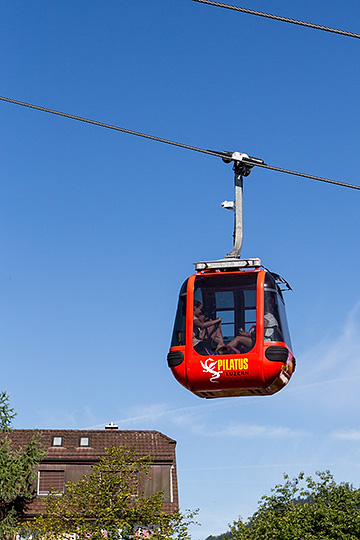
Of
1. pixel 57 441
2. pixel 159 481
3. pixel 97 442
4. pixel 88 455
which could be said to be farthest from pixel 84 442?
pixel 159 481

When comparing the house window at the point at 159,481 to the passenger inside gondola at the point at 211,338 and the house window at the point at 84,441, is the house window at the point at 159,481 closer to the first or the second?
the house window at the point at 84,441

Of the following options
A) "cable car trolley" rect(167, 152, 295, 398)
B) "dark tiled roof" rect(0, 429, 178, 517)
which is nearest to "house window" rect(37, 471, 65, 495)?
"dark tiled roof" rect(0, 429, 178, 517)

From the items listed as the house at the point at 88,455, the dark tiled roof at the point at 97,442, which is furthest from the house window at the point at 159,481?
the dark tiled roof at the point at 97,442

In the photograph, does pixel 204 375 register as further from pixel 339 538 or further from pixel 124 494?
pixel 339 538

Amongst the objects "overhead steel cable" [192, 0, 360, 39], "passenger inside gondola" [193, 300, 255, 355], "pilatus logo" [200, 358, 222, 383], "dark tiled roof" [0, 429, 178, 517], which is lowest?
"pilatus logo" [200, 358, 222, 383]

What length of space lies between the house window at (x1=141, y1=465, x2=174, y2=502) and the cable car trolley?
35.2 meters

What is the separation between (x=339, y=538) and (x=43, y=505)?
15.8m

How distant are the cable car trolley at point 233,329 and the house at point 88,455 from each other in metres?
34.1

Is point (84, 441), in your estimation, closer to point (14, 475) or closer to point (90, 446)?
point (90, 446)

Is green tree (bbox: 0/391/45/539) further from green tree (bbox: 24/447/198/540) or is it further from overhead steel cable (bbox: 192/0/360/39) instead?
overhead steel cable (bbox: 192/0/360/39)

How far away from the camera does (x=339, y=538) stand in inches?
1852

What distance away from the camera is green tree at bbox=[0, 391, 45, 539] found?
4622 centimetres

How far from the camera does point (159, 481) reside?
49.8 metres

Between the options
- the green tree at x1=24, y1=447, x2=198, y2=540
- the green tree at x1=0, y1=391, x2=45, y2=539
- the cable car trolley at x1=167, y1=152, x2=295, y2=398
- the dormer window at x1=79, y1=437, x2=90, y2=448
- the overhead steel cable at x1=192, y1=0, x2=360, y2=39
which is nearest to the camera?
the overhead steel cable at x1=192, y1=0, x2=360, y2=39
